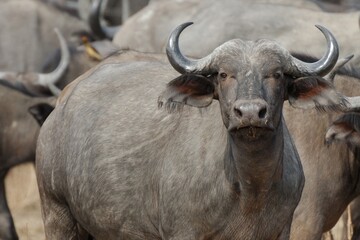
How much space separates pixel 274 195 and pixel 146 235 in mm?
1003

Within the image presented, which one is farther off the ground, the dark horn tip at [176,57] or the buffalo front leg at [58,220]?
the dark horn tip at [176,57]

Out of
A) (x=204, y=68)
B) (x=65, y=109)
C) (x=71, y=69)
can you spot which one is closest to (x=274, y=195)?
(x=204, y=68)

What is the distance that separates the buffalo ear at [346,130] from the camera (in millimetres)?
9148

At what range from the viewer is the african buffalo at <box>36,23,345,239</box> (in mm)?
7340

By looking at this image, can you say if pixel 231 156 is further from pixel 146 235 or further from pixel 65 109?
pixel 65 109

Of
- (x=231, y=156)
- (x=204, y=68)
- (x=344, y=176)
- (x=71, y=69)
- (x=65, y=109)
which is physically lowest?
(x=71, y=69)

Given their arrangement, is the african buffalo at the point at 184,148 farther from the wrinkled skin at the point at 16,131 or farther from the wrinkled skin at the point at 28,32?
the wrinkled skin at the point at 28,32

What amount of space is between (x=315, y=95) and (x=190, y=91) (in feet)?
2.19

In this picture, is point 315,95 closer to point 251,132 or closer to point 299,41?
point 251,132

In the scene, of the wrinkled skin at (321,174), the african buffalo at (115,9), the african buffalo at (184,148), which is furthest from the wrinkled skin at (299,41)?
the african buffalo at (115,9)

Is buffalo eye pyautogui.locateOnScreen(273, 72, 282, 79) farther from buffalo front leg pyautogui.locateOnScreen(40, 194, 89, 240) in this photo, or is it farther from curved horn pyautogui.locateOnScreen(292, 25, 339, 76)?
buffalo front leg pyautogui.locateOnScreen(40, 194, 89, 240)

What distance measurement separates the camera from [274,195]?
7.64 m

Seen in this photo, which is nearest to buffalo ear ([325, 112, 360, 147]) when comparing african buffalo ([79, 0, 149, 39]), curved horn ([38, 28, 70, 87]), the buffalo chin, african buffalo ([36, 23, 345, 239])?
african buffalo ([36, 23, 345, 239])

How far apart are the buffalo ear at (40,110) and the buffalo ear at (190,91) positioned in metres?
5.12
